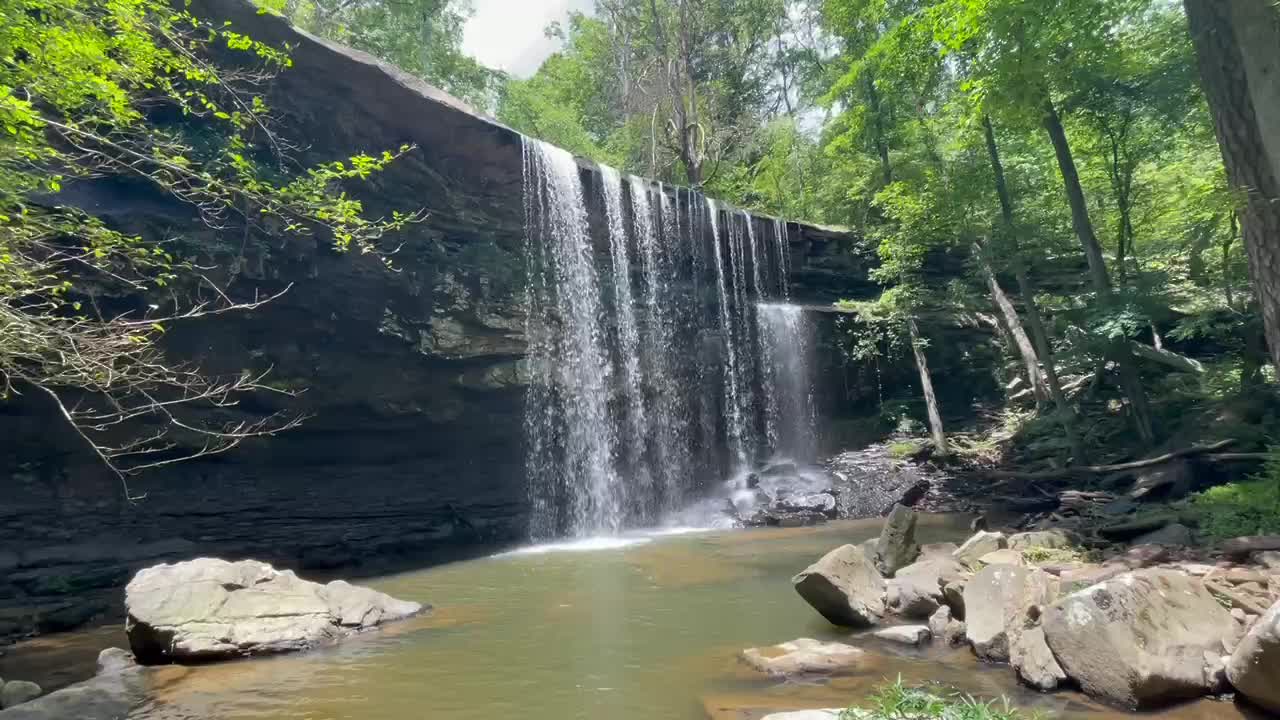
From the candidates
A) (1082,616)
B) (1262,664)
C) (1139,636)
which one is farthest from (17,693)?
(1262,664)

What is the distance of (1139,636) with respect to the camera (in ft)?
13.9

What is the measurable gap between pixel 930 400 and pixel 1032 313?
11.8 ft

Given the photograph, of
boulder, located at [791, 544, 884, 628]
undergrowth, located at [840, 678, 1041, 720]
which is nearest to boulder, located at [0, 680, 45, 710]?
undergrowth, located at [840, 678, 1041, 720]

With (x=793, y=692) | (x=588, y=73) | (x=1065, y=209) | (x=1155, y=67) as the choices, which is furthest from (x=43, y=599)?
(x=588, y=73)

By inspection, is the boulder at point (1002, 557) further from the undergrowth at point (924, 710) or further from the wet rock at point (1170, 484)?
the wet rock at point (1170, 484)

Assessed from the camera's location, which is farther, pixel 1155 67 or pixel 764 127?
pixel 764 127

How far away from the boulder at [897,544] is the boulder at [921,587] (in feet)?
2.53

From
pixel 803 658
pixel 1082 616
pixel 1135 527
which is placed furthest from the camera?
pixel 1135 527

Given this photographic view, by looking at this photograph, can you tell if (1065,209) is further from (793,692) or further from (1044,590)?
(793,692)

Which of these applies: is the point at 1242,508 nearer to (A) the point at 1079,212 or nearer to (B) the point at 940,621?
(B) the point at 940,621

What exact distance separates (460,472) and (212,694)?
10401 mm

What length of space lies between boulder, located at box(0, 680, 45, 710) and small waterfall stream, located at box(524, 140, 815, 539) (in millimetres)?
10195

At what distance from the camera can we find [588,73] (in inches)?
1329

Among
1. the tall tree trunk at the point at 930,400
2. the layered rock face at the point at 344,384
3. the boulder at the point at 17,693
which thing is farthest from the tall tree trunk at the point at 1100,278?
the boulder at the point at 17,693
